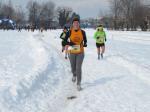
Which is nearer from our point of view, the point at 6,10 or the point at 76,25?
the point at 76,25

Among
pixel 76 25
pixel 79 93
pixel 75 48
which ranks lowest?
pixel 79 93

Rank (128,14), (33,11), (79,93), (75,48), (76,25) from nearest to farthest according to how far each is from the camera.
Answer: (79,93), (76,25), (75,48), (128,14), (33,11)

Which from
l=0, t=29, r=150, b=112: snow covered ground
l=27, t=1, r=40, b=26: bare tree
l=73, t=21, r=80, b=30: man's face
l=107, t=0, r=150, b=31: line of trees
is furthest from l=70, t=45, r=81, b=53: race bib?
l=27, t=1, r=40, b=26: bare tree

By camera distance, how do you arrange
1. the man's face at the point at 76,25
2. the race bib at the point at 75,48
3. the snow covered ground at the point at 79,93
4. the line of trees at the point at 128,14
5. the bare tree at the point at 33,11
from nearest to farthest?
the snow covered ground at the point at 79,93, the man's face at the point at 76,25, the race bib at the point at 75,48, the line of trees at the point at 128,14, the bare tree at the point at 33,11

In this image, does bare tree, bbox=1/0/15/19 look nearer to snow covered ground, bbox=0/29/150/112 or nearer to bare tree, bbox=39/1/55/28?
bare tree, bbox=39/1/55/28

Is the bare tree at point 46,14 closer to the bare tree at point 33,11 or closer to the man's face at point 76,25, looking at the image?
the bare tree at point 33,11

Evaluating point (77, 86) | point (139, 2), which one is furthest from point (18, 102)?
point (139, 2)

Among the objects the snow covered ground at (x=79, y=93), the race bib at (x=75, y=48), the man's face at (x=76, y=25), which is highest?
the man's face at (x=76, y=25)

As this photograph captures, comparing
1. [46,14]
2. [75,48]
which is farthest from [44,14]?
[75,48]

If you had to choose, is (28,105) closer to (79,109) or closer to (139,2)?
(79,109)

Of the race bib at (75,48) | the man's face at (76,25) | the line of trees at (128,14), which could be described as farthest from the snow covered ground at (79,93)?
the line of trees at (128,14)

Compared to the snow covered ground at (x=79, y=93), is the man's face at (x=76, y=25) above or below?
above

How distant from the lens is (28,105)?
9508 millimetres

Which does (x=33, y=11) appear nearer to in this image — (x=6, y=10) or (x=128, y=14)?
(x=6, y=10)
